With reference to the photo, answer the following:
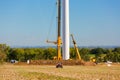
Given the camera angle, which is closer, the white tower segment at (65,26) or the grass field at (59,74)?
the grass field at (59,74)

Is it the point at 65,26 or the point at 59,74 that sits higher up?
the point at 65,26

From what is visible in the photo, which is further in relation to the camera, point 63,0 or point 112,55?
point 112,55

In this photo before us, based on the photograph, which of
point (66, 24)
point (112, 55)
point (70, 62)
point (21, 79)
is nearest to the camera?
point (21, 79)

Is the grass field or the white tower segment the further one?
the white tower segment

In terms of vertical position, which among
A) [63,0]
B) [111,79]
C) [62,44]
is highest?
[63,0]

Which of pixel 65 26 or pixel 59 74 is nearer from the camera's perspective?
pixel 59 74

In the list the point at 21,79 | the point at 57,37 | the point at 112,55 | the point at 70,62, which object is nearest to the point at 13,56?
the point at 112,55

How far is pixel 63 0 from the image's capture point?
76438 millimetres

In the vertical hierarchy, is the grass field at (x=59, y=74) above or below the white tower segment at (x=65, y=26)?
below

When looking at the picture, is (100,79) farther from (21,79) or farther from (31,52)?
(31,52)

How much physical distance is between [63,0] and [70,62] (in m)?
14.9

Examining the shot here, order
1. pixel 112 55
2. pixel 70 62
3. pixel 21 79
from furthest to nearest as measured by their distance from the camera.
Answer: pixel 112 55 < pixel 70 62 < pixel 21 79

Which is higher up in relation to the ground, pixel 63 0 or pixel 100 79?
pixel 63 0

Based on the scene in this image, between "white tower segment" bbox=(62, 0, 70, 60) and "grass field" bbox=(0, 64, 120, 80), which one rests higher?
"white tower segment" bbox=(62, 0, 70, 60)
